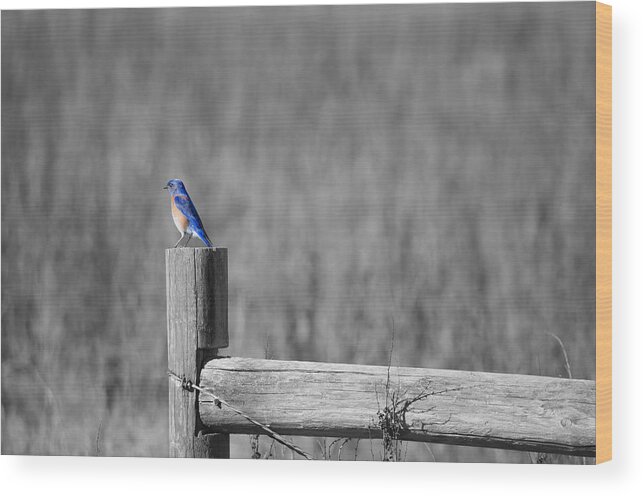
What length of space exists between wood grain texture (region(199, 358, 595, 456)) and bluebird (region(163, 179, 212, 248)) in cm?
65

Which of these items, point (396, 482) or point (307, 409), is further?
point (396, 482)

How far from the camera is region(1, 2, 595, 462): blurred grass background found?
13.2 feet

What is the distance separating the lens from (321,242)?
4121 mm

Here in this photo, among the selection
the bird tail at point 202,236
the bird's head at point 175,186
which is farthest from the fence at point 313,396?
the bird's head at point 175,186

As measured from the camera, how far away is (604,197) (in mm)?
Result: 3975

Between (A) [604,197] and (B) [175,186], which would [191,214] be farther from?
(A) [604,197]

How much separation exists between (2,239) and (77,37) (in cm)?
87

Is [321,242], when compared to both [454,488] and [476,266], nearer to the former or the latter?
[476,266]

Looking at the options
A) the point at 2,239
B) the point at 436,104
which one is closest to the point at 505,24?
the point at 436,104

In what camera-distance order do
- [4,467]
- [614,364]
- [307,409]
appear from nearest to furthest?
[307,409], [614,364], [4,467]

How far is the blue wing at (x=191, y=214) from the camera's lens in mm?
4102

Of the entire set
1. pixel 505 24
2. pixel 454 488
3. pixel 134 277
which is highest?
pixel 505 24

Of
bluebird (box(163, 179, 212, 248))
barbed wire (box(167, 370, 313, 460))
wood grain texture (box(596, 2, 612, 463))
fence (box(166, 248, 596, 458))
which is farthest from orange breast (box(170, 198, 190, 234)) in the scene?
wood grain texture (box(596, 2, 612, 463))

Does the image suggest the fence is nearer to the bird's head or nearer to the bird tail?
the bird tail
